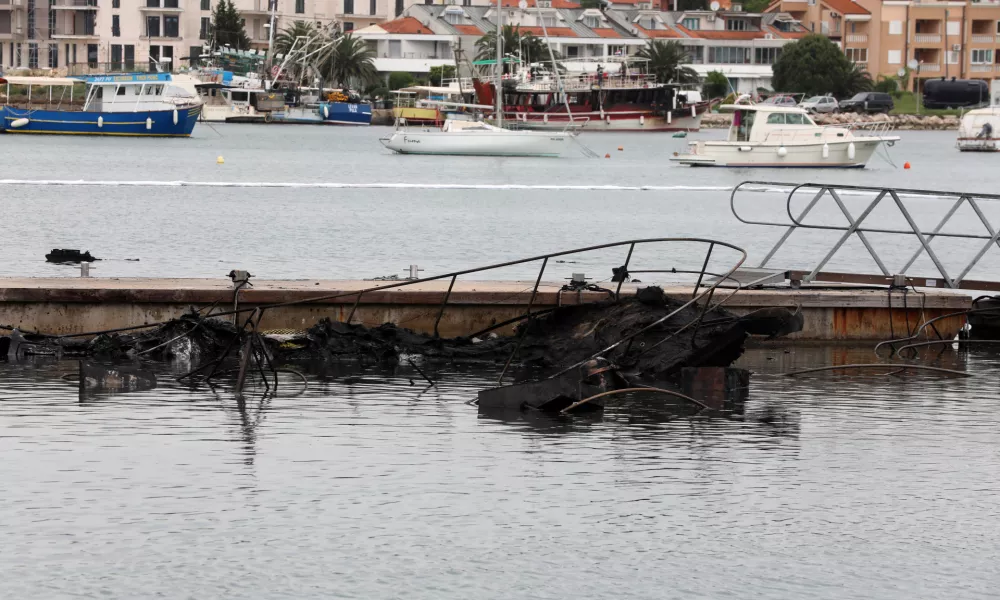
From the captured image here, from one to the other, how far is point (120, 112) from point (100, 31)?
4942 cm

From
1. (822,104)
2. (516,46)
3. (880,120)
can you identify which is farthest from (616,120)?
(880,120)

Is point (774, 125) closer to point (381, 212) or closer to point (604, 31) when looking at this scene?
point (381, 212)

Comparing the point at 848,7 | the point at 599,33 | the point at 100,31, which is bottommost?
the point at 100,31

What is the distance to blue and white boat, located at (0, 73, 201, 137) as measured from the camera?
106200 millimetres

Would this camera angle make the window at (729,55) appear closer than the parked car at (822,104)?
No

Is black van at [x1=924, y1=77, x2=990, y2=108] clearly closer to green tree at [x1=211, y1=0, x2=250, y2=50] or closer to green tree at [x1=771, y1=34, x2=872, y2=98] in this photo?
green tree at [x1=771, y1=34, x2=872, y2=98]

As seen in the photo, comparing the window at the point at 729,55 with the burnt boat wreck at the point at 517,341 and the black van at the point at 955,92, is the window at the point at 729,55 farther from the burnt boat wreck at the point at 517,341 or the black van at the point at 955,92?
the burnt boat wreck at the point at 517,341

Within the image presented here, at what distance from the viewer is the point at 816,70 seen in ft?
513

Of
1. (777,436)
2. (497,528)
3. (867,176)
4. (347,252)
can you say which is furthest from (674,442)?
(867,176)

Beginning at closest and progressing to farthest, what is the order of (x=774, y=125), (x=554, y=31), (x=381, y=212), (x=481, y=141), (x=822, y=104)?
(x=381, y=212), (x=774, y=125), (x=481, y=141), (x=822, y=104), (x=554, y=31)

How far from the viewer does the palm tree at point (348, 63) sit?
156000 mm

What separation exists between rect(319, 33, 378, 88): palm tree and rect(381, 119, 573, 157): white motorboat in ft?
201

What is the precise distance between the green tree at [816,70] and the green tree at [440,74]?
97.9ft

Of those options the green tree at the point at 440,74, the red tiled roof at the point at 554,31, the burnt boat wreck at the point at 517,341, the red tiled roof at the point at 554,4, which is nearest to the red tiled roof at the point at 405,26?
the green tree at the point at 440,74
